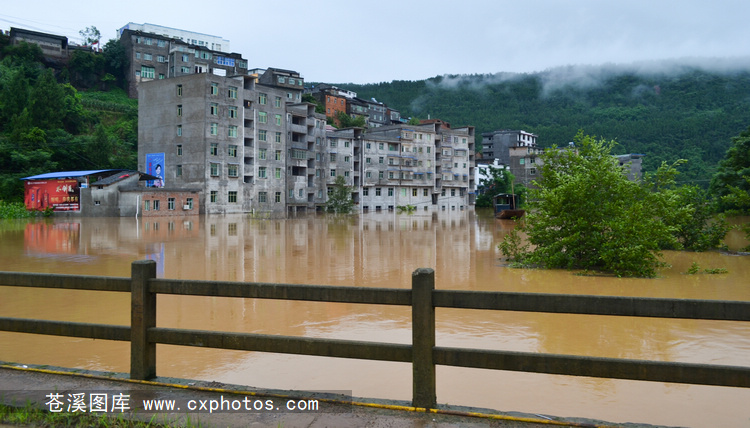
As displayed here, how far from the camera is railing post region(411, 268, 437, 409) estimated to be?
12.9 ft

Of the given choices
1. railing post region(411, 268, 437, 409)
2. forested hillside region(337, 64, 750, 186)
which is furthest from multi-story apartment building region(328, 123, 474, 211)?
railing post region(411, 268, 437, 409)

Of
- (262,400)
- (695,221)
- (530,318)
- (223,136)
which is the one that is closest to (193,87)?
(223,136)

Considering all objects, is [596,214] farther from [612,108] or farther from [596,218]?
[612,108]

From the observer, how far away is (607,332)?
9195mm

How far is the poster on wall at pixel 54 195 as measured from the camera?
50.1 meters

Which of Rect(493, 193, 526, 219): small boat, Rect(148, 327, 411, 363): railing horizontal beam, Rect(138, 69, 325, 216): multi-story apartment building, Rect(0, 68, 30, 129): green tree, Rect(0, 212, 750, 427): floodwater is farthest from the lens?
Rect(0, 68, 30, 129): green tree

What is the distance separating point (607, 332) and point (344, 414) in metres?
6.63

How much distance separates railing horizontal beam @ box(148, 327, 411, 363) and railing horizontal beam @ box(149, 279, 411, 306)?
30 cm

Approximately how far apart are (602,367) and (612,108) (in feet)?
512

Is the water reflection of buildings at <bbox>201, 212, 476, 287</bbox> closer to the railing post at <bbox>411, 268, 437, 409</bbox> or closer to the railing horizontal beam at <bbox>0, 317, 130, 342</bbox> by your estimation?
the railing horizontal beam at <bbox>0, 317, 130, 342</bbox>

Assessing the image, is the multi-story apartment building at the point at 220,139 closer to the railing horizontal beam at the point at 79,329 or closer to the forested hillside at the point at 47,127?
the forested hillside at the point at 47,127

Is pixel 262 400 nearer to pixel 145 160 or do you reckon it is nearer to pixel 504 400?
pixel 504 400

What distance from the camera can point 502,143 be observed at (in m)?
121

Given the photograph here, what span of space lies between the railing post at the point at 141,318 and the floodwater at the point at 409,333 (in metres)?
2.09
